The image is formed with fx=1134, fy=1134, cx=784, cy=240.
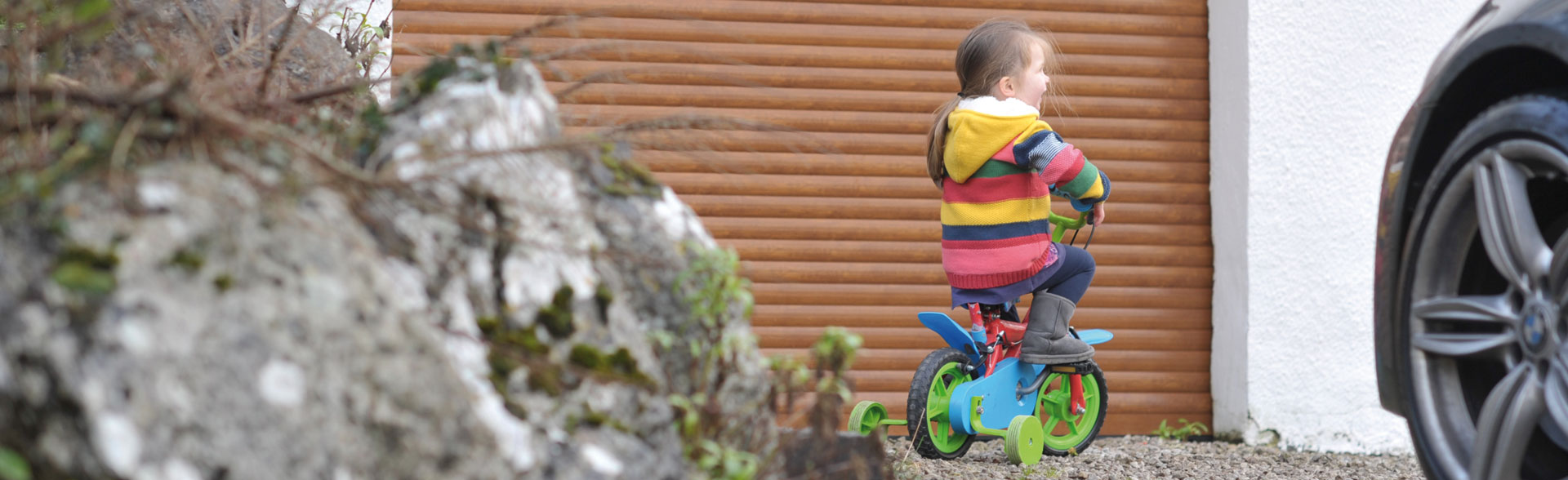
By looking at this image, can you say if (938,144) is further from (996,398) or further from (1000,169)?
(996,398)

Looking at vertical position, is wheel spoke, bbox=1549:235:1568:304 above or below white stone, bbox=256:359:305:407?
below

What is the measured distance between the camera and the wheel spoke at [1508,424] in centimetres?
200

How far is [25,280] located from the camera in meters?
1.22

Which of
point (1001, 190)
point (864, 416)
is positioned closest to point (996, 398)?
point (864, 416)

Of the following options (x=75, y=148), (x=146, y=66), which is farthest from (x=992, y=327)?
(x=75, y=148)

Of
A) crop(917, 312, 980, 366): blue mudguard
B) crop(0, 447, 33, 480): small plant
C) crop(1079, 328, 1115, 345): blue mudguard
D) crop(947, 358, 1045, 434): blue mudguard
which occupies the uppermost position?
crop(0, 447, 33, 480): small plant

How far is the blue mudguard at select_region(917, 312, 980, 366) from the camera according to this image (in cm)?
373

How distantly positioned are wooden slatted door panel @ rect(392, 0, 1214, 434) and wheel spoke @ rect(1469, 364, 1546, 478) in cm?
275

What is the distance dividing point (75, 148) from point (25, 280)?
20 centimetres

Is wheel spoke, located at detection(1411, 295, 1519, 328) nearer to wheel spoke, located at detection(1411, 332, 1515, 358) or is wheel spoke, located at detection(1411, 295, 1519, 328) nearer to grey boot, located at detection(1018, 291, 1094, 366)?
wheel spoke, located at detection(1411, 332, 1515, 358)

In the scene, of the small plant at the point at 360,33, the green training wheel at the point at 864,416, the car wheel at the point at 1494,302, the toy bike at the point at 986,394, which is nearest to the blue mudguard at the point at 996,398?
the toy bike at the point at 986,394

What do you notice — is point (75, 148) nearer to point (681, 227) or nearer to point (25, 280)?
point (25, 280)

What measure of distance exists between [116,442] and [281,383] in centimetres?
17

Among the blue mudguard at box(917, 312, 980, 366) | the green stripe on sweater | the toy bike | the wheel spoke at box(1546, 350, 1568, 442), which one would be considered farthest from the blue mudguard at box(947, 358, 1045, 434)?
the wheel spoke at box(1546, 350, 1568, 442)
